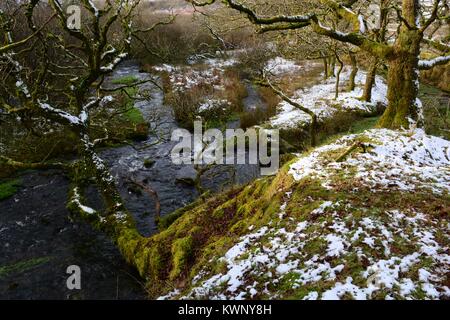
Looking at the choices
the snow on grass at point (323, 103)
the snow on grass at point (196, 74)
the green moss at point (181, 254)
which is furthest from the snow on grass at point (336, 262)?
the snow on grass at point (196, 74)

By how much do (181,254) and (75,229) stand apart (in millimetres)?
5135

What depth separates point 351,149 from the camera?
27.0 ft

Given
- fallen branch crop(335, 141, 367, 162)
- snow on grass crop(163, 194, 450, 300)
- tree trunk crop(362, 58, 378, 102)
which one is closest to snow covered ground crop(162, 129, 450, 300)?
snow on grass crop(163, 194, 450, 300)

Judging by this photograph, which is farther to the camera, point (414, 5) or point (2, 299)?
point (414, 5)

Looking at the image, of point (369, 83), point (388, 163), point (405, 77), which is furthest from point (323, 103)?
point (388, 163)

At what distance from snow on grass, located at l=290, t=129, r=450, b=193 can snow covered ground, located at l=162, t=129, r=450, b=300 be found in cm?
4

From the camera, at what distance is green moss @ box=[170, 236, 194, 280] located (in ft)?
23.5

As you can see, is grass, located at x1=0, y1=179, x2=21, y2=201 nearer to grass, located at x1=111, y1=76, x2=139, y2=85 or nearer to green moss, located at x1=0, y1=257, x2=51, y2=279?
green moss, located at x1=0, y1=257, x2=51, y2=279

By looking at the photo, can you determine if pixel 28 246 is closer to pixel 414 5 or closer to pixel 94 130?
pixel 94 130

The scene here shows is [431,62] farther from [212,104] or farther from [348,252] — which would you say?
[212,104]

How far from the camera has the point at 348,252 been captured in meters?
5.30

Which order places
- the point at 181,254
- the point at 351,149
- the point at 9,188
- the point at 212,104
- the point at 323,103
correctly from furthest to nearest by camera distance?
the point at 212,104 → the point at 323,103 → the point at 9,188 → the point at 351,149 → the point at 181,254
